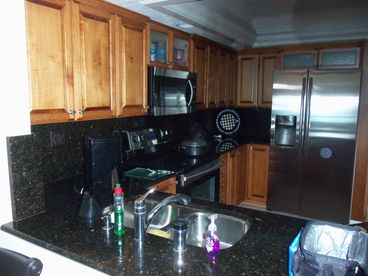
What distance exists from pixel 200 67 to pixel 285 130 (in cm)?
129

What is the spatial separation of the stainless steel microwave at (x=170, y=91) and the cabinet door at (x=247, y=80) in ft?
4.64

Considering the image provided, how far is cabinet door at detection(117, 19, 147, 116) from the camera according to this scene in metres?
2.15

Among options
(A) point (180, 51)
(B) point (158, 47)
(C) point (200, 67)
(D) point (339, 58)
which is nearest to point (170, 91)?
(B) point (158, 47)

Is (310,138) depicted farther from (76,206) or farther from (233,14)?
(76,206)

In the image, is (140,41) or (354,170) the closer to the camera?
(140,41)

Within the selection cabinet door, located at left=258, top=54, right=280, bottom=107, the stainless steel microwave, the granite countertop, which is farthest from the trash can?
cabinet door, located at left=258, top=54, right=280, bottom=107

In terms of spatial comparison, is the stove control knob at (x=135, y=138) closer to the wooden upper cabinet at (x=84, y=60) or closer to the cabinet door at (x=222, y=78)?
the wooden upper cabinet at (x=84, y=60)

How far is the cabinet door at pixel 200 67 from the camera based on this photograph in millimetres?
3176

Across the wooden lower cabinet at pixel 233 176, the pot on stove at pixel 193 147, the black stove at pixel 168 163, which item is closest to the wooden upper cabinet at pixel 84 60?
the black stove at pixel 168 163

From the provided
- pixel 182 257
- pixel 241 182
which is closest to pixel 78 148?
pixel 182 257

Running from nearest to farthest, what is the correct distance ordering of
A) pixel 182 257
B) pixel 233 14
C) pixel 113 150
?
pixel 182 257 < pixel 113 150 < pixel 233 14

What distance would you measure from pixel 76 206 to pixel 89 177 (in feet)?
0.56

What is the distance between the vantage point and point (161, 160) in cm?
275

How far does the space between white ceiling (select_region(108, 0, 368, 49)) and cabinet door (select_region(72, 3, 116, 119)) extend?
27 cm
